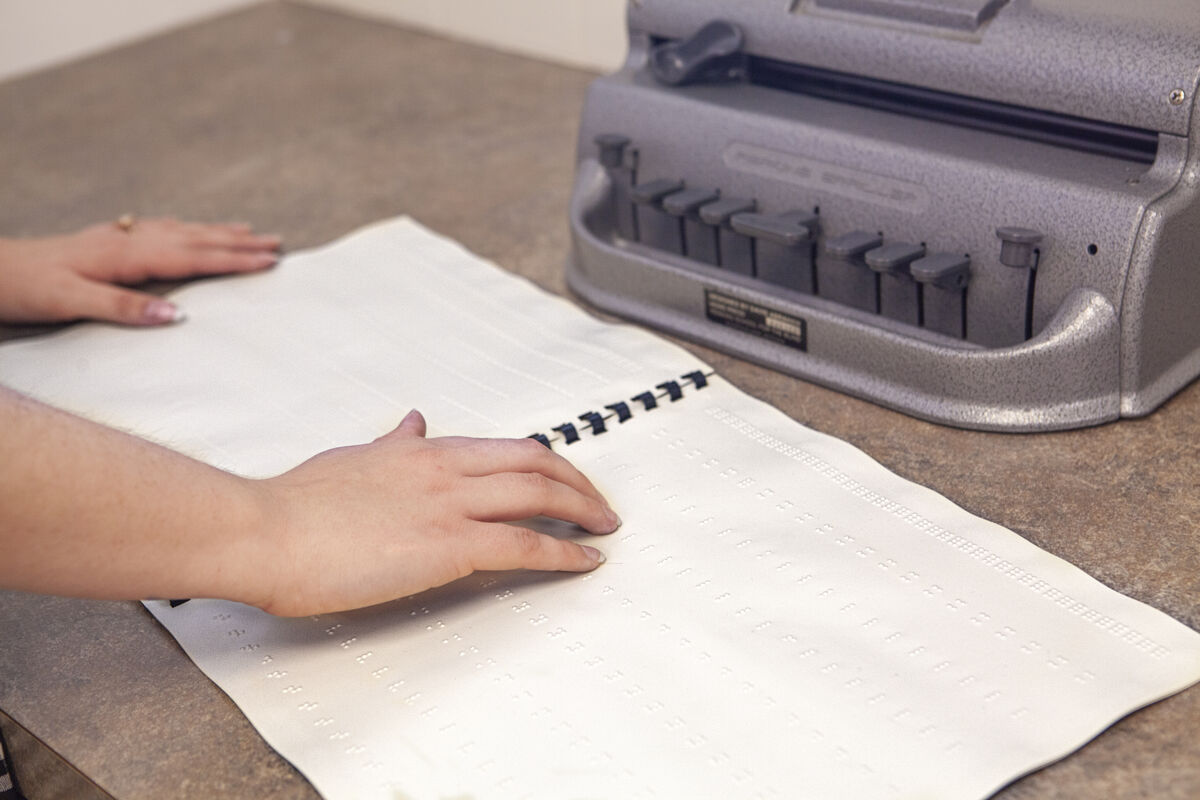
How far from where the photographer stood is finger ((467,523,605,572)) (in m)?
0.77

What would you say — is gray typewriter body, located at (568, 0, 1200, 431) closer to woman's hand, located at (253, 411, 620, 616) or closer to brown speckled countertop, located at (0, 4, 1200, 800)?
brown speckled countertop, located at (0, 4, 1200, 800)

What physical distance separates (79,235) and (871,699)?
0.94 metres

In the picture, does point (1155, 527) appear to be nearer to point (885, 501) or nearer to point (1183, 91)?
point (885, 501)

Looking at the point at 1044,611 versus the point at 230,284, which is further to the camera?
the point at 230,284

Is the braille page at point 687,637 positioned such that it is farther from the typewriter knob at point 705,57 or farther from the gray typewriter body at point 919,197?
the typewriter knob at point 705,57

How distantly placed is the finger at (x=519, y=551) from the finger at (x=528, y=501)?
1 centimetres

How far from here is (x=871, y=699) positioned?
68 centimetres

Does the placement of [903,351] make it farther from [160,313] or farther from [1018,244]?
[160,313]

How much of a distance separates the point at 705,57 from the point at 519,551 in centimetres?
53

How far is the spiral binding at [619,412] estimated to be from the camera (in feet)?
3.11

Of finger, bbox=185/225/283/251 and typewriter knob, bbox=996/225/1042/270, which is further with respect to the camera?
finger, bbox=185/225/283/251

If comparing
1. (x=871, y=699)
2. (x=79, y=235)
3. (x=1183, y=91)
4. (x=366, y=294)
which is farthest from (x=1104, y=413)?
(x=79, y=235)

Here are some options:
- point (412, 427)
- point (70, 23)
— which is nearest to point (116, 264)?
point (412, 427)

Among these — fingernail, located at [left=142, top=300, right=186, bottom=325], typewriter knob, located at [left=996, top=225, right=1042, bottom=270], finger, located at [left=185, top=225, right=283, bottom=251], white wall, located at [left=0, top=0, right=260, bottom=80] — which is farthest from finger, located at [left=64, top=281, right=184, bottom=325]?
white wall, located at [left=0, top=0, right=260, bottom=80]
